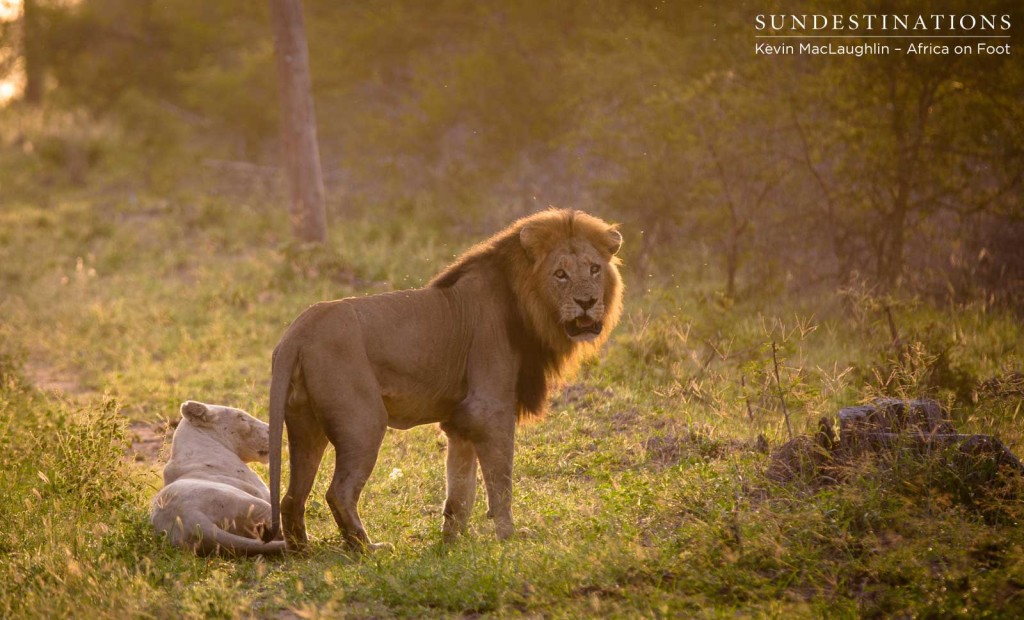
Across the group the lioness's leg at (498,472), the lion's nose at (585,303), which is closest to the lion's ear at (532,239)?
the lion's nose at (585,303)

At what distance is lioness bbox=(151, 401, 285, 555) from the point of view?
5152 mm

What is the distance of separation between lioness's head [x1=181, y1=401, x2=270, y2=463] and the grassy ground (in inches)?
19.0

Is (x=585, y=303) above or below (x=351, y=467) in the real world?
above

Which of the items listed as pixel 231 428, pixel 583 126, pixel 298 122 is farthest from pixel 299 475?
pixel 583 126

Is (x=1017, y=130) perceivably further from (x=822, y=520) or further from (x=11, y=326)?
(x=11, y=326)

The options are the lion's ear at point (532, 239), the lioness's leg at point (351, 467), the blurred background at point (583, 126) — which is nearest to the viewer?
the lioness's leg at point (351, 467)

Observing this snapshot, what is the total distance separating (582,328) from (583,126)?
10452 mm

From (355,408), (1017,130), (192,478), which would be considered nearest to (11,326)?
(192,478)

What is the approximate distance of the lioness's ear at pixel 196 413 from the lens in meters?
6.19

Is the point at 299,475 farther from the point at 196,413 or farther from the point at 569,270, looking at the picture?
the point at 569,270

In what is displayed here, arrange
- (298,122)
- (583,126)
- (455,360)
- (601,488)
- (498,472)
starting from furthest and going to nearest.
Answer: (583,126), (298,122), (601,488), (455,360), (498,472)

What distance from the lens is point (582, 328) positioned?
562 cm

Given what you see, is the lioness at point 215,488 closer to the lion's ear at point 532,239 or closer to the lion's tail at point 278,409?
the lion's tail at point 278,409

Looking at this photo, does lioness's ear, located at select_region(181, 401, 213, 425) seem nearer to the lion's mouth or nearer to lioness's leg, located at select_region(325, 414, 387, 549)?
lioness's leg, located at select_region(325, 414, 387, 549)
